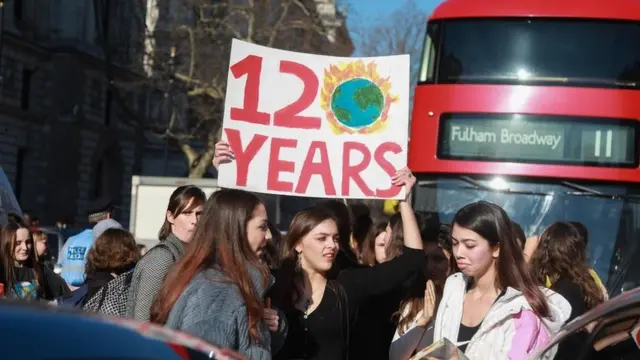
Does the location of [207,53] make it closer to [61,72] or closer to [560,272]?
[61,72]

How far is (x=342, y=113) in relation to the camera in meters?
7.13

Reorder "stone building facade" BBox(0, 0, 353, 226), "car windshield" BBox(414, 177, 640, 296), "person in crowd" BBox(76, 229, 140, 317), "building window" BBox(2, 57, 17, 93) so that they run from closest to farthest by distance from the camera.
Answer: "person in crowd" BBox(76, 229, 140, 317), "car windshield" BBox(414, 177, 640, 296), "building window" BBox(2, 57, 17, 93), "stone building facade" BBox(0, 0, 353, 226)

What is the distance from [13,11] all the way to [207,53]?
42.4ft

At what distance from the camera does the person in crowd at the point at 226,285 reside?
412 cm

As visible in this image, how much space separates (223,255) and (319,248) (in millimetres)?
897

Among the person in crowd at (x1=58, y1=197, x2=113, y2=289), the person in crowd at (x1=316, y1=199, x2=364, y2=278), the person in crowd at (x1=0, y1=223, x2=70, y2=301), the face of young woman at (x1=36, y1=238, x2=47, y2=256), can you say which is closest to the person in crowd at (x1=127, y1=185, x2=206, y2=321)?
the person in crowd at (x1=316, y1=199, x2=364, y2=278)

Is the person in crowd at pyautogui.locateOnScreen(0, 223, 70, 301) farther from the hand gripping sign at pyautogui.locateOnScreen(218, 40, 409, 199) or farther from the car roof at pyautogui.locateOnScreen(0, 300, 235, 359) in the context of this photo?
the car roof at pyautogui.locateOnScreen(0, 300, 235, 359)

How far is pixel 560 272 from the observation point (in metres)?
6.20

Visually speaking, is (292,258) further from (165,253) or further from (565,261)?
(565,261)

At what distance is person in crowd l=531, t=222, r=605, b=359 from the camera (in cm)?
606

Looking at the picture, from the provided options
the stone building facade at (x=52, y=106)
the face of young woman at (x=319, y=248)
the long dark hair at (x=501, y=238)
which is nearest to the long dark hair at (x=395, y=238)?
the face of young woman at (x=319, y=248)

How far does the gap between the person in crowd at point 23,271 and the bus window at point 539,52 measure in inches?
185

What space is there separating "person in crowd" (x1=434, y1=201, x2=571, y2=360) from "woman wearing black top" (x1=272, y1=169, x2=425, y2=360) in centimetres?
46

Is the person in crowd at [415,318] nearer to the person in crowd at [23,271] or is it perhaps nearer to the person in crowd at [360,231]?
the person in crowd at [360,231]
